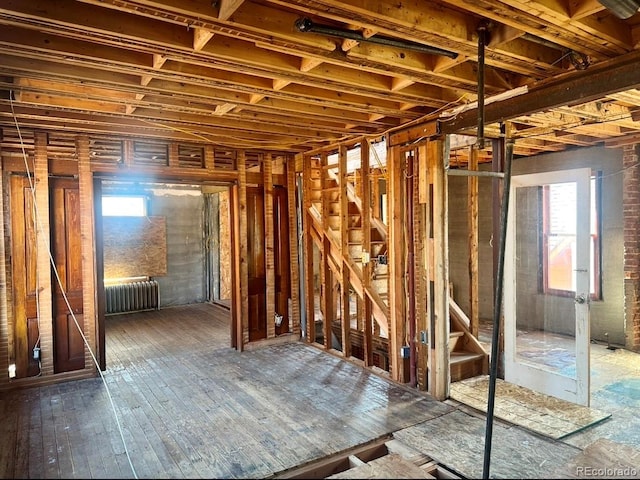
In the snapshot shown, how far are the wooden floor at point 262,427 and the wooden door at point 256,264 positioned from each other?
57 cm

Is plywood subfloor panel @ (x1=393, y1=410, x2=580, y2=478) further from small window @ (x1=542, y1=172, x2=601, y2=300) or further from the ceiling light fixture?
the ceiling light fixture

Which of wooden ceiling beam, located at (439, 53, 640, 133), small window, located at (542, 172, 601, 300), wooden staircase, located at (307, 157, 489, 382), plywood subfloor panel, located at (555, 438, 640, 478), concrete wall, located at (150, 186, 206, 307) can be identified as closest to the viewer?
plywood subfloor panel, located at (555, 438, 640, 478)

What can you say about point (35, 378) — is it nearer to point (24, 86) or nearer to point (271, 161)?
point (24, 86)

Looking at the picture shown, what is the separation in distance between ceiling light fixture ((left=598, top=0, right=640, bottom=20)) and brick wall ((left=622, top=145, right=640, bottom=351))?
4.20 meters

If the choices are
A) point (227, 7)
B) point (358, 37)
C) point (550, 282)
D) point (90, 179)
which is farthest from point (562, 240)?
point (90, 179)

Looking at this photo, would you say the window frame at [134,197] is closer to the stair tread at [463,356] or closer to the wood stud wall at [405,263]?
the wood stud wall at [405,263]

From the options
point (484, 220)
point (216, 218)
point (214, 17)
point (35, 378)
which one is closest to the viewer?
point (214, 17)

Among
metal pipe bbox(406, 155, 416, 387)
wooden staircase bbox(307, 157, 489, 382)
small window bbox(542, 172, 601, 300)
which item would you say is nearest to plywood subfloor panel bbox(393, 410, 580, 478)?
metal pipe bbox(406, 155, 416, 387)

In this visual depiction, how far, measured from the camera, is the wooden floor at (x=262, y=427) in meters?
2.04

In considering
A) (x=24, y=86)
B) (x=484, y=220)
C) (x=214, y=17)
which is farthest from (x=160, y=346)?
(x=484, y=220)

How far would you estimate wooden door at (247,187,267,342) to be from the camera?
19.0ft

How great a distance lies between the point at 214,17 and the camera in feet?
7.18

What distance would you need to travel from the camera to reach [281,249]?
6059 millimetres

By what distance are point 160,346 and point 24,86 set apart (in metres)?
3.86
